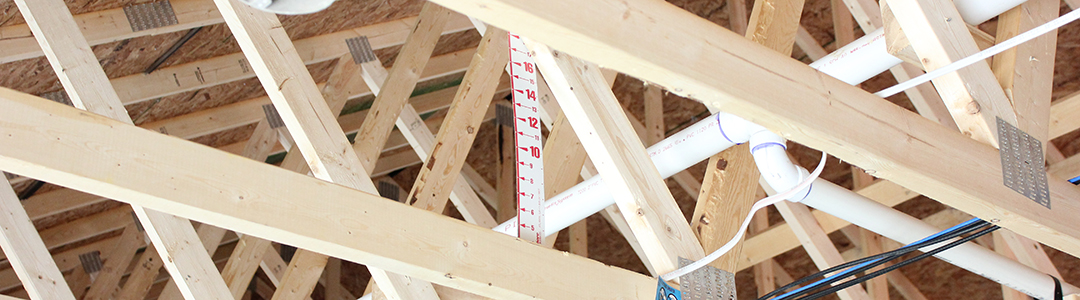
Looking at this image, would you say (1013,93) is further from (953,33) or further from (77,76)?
(77,76)

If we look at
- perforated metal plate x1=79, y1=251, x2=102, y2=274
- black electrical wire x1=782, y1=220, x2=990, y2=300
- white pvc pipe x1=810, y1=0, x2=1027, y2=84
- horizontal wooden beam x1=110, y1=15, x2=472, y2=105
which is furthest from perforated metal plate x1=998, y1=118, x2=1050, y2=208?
perforated metal plate x1=79, y1=251, x2=102, y2=274

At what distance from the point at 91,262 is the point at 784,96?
539 centimetres

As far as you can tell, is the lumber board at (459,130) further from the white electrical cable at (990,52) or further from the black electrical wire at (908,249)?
the white electrical cable at (990,52)

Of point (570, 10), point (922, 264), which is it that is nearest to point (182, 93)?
point (570, 10)

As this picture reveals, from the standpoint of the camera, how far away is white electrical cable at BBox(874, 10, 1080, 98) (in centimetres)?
172

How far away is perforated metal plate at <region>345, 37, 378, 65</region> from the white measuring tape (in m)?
2.09

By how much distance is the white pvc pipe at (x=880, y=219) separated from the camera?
2203 millimetres

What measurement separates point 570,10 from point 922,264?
5089mm

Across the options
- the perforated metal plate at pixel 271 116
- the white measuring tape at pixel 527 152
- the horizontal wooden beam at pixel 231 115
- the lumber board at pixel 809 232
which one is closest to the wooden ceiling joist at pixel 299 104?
the white measuring tape at pixel 527 152

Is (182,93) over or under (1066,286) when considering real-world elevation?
over

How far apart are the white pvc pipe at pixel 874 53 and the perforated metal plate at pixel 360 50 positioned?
2.38 m

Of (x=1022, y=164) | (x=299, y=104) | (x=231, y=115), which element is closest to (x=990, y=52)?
(x=1022, y=164)

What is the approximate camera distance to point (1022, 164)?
210 cm

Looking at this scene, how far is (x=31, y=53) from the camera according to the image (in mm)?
3441
